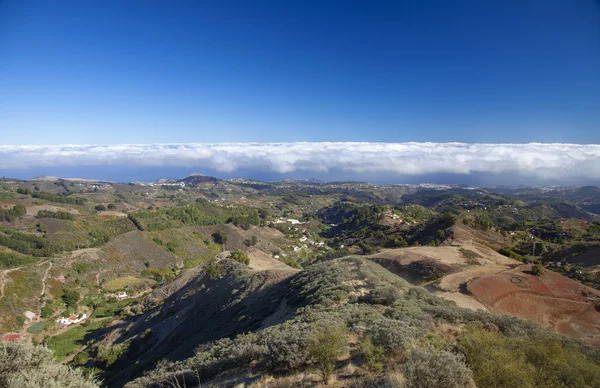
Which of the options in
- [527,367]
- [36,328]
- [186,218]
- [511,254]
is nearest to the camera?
[527,367]

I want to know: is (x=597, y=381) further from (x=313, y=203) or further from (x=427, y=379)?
(x=313, y=203)

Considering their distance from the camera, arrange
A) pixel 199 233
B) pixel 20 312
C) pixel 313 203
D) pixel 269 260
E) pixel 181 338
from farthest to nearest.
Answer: pixel 313 203, pixel 199 233, pixel 269 260, pixel 20 312, pixel 181 338

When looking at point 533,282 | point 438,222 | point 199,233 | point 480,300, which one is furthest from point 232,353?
point 199,233

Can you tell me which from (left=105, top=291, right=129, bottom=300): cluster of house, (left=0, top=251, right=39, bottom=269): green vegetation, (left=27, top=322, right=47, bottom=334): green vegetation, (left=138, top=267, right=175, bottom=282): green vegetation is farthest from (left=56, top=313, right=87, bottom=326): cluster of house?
(left=0, top=251, right=39, bottom=269): green vegetation

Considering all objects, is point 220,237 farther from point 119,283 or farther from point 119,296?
point 119,296

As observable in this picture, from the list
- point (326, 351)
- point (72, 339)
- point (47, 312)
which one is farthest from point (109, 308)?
point (326, 351)

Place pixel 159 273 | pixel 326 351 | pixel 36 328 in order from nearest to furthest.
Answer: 1. pixel 326 351
2. pixel 36 328
3. pixel 159 273
